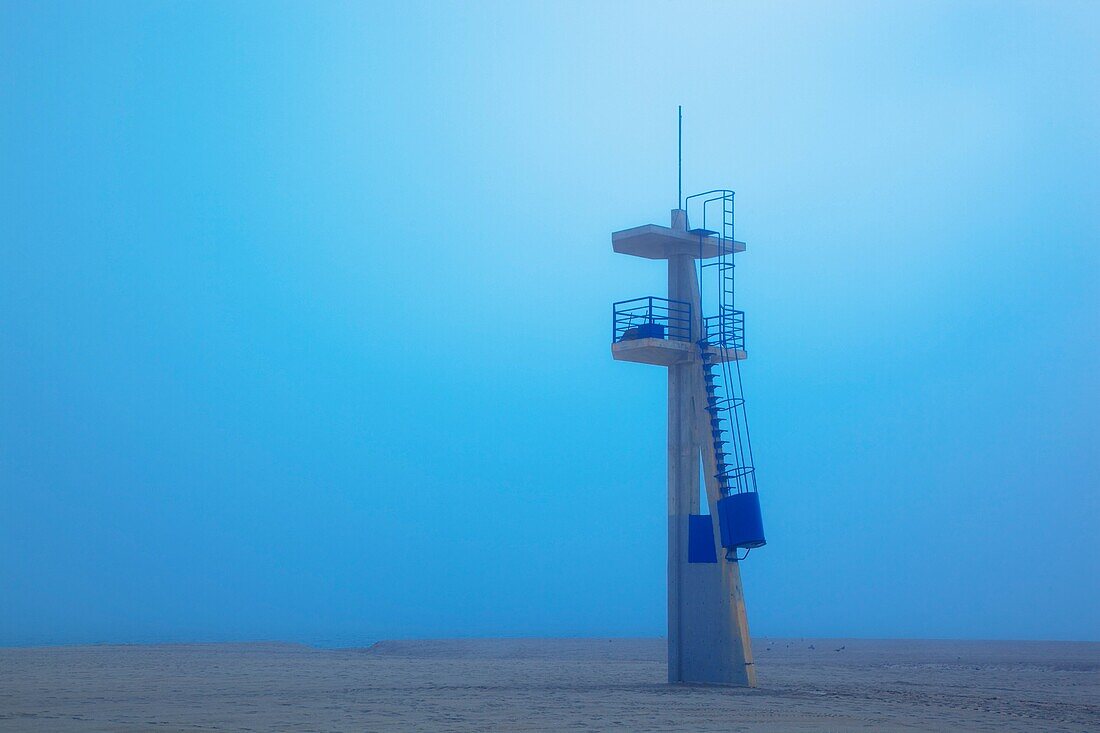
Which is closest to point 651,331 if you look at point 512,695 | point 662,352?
point 662,352

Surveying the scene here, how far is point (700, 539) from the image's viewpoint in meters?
26.0

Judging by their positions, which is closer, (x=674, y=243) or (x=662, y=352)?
(x=662, y=352)

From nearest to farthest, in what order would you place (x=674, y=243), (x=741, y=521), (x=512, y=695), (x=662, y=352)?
1. (x=512, y=695)
2. (x=741, y=521)
3. (x=662, y=352)
4. (x=674, y=243)

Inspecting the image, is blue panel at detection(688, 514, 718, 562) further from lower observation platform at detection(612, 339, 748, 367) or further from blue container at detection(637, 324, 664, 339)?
blue container at detection(637, 324, 664, 339)

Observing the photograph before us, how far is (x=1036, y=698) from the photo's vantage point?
972 inches

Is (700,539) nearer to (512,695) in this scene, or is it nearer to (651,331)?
(651,331)

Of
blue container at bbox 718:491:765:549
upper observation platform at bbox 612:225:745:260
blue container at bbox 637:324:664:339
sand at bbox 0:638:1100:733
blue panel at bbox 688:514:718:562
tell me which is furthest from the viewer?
upper observation platform at bbox 612:225:745:260

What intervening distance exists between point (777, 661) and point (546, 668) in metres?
11.1

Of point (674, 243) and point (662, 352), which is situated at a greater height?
point (674, 243)

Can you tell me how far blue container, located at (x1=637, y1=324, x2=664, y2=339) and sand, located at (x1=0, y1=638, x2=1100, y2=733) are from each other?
26.8 feet

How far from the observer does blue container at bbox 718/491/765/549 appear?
2480cm

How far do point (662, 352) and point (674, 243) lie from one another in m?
2.91

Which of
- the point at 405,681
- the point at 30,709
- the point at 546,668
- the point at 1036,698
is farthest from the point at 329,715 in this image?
the point at 546,668

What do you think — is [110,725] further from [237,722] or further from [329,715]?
[329,715]
